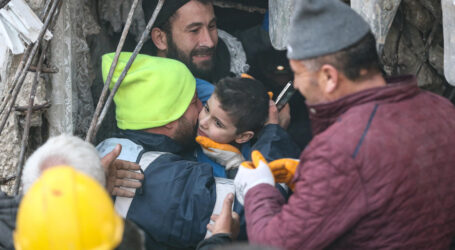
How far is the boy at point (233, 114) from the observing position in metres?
2.96

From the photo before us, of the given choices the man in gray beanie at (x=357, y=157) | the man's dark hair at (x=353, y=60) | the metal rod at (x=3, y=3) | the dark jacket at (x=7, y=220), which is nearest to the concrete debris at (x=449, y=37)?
the man in gray beanie at (x=357, y=157)

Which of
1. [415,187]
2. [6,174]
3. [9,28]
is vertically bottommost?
[6,174]

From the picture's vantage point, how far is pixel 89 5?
359cm

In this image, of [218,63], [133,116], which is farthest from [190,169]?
[218,63]

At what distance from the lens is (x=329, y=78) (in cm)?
186

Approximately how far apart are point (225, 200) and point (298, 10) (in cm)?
91

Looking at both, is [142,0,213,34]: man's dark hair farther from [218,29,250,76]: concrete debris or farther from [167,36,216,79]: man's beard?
[218,29,250,76]: concrete debris

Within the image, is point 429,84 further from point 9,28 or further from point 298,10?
point 9,28

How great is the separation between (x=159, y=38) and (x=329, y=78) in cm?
229

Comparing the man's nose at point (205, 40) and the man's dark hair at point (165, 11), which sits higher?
the man's dark hair at point (165, 11)

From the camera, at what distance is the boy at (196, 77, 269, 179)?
2963 millimetres

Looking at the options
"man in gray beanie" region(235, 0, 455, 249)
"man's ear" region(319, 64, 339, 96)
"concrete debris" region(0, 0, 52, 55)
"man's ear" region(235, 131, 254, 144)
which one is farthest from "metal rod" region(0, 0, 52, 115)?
"man's ear" region(319, 64, 339, 96)

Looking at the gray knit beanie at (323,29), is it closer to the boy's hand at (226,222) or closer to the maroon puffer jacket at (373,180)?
the maroon puffer jacket at (373,180)

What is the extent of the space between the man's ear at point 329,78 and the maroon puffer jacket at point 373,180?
0.05 m
